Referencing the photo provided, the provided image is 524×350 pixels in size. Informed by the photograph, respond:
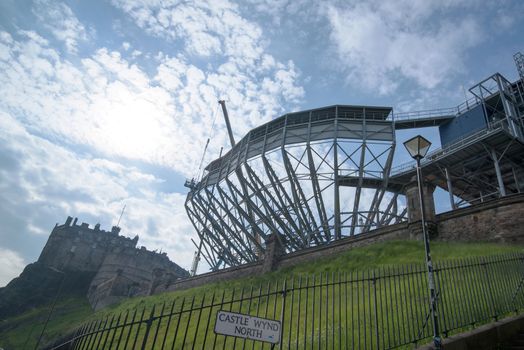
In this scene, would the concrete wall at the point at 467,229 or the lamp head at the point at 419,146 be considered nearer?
the lamp head at the point at 419,146

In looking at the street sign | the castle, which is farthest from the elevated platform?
the castle

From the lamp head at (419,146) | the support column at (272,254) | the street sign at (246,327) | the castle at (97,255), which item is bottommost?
the street sign at (246,327)

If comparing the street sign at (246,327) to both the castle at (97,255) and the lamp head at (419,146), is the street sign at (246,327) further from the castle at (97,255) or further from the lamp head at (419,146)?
the castle at (97,255)

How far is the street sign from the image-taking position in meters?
4.42

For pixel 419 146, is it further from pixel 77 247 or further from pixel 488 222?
pixel 77 247

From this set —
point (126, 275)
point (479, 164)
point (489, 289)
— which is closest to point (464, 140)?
point (479, 164)

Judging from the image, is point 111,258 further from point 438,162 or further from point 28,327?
point 438,162

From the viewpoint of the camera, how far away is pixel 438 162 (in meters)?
26.3

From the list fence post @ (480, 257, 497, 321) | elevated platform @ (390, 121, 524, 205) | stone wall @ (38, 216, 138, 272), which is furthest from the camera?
stone wall @ (38, 216, 138, 272)

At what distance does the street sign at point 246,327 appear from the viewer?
4.42 m

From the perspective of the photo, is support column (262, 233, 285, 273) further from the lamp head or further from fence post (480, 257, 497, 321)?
the lamp head

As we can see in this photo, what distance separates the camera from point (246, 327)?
461 centimetres

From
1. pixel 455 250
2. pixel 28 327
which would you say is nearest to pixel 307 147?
pixel 455 250

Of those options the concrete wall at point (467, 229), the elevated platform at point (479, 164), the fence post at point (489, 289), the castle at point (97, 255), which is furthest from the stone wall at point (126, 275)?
the fence post at point (489, 289)
